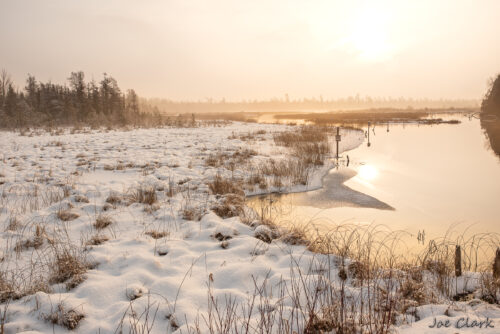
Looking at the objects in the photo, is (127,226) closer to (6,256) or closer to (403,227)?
(6,256)

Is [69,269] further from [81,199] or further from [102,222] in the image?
[81,199]

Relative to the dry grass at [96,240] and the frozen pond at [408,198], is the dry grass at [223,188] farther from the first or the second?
the dry grass at [96,240]

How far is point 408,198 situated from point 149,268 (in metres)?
7.42

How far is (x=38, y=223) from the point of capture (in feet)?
16.6

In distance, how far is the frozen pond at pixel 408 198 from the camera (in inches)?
249

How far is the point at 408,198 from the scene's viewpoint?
818 centimetres

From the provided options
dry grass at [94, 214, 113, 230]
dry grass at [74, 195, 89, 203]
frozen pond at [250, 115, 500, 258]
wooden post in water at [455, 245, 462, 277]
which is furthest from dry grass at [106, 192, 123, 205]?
wooden post in water at [455, 245, 462, 277]

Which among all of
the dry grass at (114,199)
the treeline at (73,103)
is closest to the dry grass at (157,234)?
the dry grass at (114,199)

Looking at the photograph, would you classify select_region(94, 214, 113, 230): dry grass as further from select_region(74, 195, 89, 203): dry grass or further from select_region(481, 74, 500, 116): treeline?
select_region(481, 74, 500, 116): treeline

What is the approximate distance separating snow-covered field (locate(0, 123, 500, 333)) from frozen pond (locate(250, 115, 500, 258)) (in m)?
2.10

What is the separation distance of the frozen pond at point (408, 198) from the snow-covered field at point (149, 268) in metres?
2.10

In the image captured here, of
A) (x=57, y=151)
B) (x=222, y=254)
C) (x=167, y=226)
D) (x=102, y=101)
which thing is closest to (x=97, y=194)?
(x=167, y=226)

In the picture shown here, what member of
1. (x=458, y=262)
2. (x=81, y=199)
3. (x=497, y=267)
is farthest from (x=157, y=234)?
(x=497, y=267)

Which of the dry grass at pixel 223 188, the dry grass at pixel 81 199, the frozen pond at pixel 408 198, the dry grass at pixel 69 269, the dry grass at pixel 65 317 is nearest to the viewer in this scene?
the dry grass at pixel 65 317
